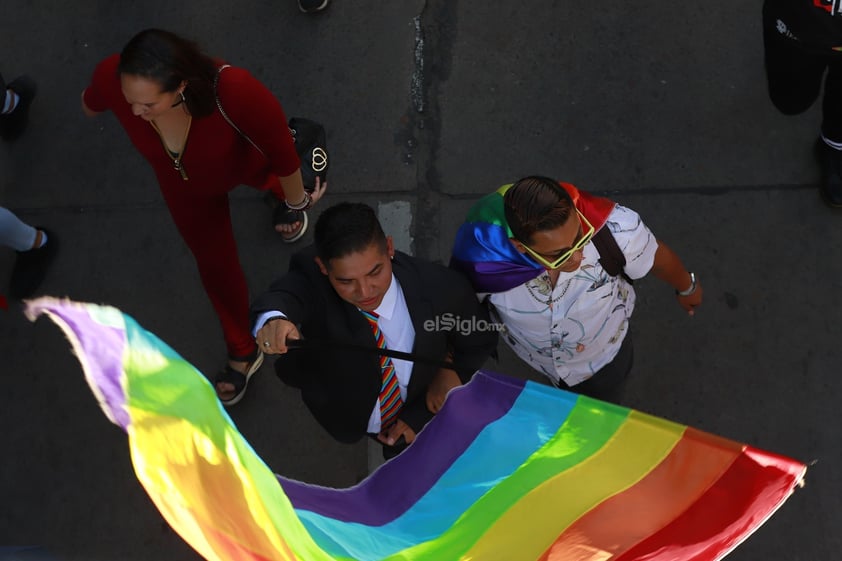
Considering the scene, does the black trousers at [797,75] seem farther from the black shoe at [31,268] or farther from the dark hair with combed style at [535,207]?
the black shoe at [31,268]

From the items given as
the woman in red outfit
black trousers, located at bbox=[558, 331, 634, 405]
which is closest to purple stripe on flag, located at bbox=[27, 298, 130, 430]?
the woman in red outfit

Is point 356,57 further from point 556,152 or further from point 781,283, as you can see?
point 781,283

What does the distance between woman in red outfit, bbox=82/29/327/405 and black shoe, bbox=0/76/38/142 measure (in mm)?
1861

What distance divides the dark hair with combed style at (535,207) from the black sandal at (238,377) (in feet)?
6.37

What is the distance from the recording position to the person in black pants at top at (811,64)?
9.48 feet

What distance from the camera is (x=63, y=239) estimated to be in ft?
14.8

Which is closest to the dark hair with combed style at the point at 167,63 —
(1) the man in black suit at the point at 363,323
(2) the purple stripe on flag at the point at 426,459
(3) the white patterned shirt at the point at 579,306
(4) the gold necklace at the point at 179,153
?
(4) the gold necklace at the point at 179,153

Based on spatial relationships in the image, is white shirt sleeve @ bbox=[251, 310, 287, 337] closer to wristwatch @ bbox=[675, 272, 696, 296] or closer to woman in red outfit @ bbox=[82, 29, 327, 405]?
woman in red outfit @ bbox=[82, 29, 327, 405]

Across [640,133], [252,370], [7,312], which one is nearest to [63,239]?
[7,312]

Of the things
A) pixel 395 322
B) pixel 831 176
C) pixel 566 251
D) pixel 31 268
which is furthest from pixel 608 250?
pixel 31 268

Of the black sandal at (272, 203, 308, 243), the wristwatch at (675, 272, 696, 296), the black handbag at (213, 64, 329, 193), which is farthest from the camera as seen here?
the black sandal at (272, 203, 308, 243)

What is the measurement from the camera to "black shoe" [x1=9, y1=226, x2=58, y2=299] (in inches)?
173

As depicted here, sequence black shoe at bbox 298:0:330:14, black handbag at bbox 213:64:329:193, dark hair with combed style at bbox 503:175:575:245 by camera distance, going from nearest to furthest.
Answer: dark hair with combed style at bbox 503:175:575:245 < black handbag at bbox 213:64:329:193 < black shoe at bbox 298:0:330:14

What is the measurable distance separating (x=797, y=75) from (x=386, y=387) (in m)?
2.24
